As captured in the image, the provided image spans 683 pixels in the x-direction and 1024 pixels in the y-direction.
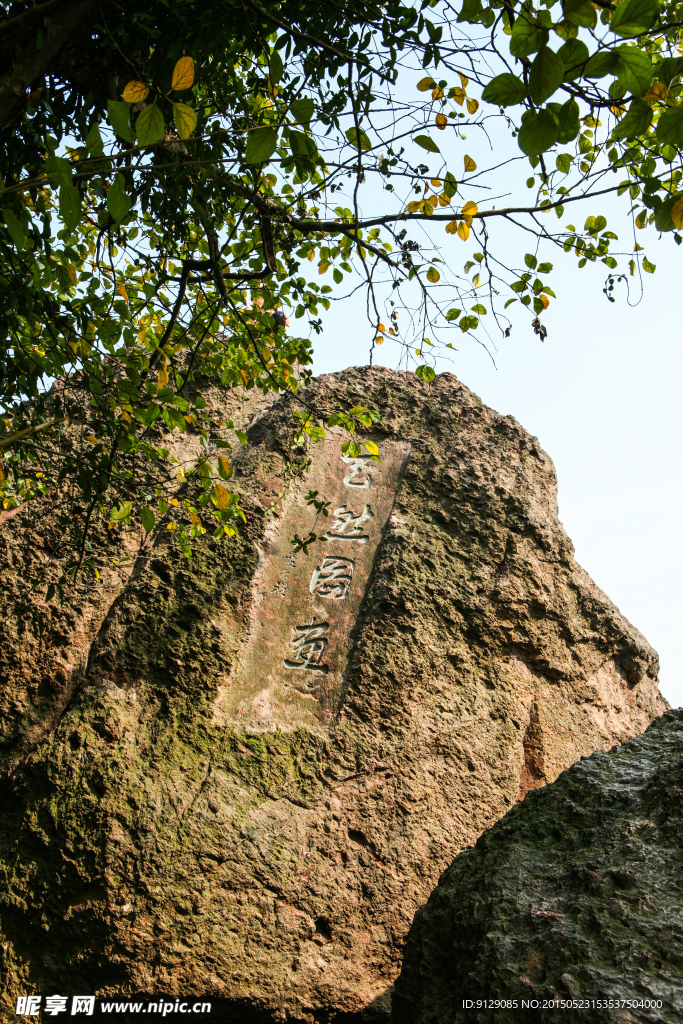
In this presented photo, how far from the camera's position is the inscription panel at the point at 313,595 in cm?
397

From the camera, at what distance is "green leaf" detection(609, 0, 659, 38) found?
5.40 feet

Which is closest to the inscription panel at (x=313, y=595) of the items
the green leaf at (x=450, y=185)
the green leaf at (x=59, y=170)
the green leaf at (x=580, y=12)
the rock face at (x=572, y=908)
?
the rock face at (x=572, y=908)

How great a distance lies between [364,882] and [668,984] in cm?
169

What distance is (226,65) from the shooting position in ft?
12.4

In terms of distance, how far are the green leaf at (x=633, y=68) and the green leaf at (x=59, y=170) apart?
1.41 metres

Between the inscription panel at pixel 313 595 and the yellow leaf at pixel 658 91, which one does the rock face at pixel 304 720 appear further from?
the yellow leaf at pixel 658 91

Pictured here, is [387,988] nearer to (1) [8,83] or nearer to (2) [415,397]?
(2) [415,397]

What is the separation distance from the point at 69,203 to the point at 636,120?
171 cm

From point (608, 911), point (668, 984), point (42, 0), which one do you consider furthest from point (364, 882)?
point (42, 0)

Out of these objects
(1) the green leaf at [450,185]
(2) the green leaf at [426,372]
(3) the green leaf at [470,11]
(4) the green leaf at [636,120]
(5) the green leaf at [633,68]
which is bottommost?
(5) the green leaf at [633,68]

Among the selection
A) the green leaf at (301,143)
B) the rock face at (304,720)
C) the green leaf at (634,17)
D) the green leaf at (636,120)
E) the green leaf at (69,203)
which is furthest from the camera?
the rock face at (304,720)

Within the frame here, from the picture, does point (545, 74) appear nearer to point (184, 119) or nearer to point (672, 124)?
point (672, 124)

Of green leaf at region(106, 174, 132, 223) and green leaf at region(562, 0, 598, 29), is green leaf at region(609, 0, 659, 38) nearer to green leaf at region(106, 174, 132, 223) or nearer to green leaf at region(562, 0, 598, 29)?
green leaf at region(562, 0, 598, 29)

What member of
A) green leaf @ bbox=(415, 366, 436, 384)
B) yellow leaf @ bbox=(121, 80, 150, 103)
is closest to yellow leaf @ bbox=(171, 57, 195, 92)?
yellow leaf @ bbox=(121, 80, 150, 103)
